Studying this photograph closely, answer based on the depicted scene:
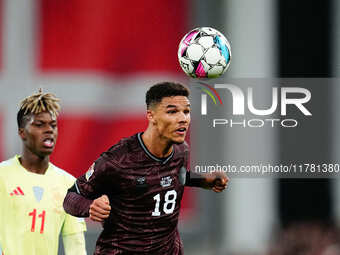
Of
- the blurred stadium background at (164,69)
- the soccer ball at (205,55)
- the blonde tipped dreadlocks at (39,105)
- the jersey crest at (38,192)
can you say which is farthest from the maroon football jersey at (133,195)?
the blurred stadium background at (164,69)

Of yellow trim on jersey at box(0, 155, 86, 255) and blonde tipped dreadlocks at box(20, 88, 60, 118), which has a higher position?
blonde tipped dreadlocks at box(20, 88, 60, 118)

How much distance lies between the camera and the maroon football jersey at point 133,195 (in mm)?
7379

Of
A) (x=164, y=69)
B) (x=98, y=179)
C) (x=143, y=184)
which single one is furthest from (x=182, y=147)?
(x=164, y=69)

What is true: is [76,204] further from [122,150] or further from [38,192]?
[38,192]

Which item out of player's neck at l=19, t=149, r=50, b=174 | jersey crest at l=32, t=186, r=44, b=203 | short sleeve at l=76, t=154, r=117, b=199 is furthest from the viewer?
player's neck at l=19, t=149, r=50, b=174

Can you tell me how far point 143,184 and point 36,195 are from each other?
3.46 ft

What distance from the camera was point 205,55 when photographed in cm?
852

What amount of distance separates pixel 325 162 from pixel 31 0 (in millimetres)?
5221

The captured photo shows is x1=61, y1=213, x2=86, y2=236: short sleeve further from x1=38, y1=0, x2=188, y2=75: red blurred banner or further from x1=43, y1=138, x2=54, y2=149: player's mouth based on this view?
x1=38, y1=0, x2=188, y2=75: red blurred banner

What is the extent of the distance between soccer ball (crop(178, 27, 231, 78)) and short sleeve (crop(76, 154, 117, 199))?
163 centimetres

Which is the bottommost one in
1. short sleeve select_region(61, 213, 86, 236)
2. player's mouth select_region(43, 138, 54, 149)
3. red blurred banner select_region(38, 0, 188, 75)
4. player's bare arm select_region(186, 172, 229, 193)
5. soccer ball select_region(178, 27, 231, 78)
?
short sleeve select_region(61, 213, 86, 236)

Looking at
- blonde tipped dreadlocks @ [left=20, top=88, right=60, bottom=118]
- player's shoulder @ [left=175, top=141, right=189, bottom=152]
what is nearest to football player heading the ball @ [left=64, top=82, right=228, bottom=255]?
player's shoulder @ [left=175, top=141, right=189, bottom=152]

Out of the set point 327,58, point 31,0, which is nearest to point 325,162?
point 327,58

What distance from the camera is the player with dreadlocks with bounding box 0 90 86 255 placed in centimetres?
777
